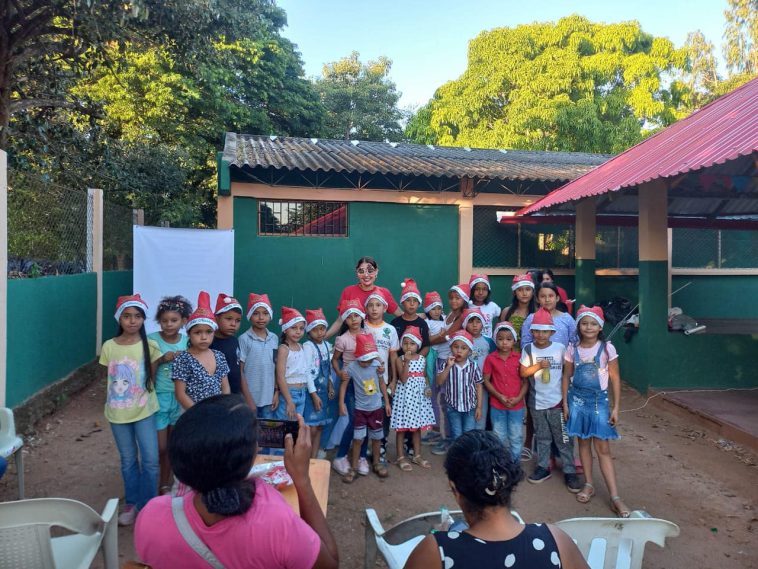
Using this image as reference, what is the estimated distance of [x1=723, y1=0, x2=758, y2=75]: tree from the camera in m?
19.0

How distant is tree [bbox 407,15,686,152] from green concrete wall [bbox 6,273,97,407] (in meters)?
13.0

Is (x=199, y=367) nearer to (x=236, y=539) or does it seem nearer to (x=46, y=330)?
(x=236, y=539)

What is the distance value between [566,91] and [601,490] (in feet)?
49.6

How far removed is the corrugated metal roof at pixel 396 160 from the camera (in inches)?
324

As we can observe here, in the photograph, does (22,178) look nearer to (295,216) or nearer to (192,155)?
(295,216)

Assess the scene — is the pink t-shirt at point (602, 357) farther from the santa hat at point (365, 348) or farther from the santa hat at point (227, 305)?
the santa hat at point (227, 305)

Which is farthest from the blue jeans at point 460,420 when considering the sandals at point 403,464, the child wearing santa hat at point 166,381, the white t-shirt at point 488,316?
the child wearing santa hat at point 166,381

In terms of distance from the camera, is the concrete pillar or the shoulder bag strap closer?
the shoulder bag strap

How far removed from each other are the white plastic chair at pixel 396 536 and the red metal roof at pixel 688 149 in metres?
3.67

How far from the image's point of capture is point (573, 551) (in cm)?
153

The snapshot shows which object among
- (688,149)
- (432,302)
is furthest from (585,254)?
(432,302)

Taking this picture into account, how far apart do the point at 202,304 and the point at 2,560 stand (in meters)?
1.95

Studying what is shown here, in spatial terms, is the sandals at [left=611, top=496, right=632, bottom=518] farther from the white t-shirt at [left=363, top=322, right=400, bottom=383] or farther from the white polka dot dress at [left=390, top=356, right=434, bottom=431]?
the white t-shirt at [left=363, top=322, right=400, bottom=383]

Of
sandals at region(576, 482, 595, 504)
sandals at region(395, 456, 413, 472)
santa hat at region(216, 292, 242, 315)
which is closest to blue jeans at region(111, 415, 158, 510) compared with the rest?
santa hat at region(216, 292, 242, 315)
